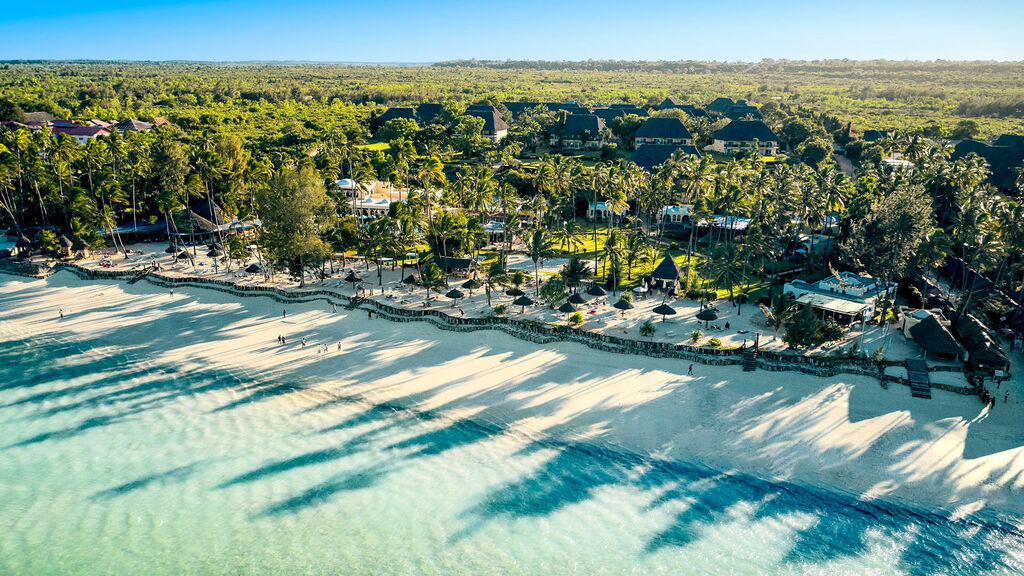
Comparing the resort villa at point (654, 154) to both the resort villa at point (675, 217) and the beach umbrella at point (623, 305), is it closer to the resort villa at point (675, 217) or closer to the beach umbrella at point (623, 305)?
the resort villa at point (675, 217)

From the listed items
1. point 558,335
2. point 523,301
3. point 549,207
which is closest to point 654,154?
point 549,207

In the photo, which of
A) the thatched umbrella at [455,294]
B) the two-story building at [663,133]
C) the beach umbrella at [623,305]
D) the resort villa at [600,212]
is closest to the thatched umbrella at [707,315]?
the beach umbrella at [623,305]

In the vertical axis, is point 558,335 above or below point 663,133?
below

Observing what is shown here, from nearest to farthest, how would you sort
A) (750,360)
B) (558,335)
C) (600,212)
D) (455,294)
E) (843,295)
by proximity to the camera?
(750,360) < (558,335) < (843,295) < (455,294) < (600,212)

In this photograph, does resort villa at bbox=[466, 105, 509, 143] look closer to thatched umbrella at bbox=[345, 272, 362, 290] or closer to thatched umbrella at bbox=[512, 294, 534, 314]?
thatched umbrella at bbox=[345, 272, 362, 290]

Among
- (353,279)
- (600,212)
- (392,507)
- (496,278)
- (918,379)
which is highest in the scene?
(600,212)

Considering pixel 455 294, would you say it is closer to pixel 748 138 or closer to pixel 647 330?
pixel 647 330

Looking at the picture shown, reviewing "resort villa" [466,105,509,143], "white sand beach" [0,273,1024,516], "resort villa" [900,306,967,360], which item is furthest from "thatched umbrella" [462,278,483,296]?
"resort villa" [466,105,509,143]
